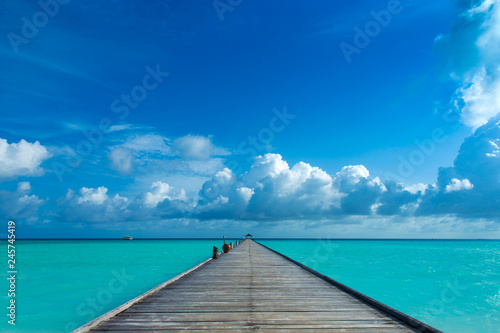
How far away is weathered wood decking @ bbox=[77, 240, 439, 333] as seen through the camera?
4.57 metres

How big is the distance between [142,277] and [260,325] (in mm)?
17145

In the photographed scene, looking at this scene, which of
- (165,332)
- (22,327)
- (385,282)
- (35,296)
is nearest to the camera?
(165,332)

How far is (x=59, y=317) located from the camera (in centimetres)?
1048

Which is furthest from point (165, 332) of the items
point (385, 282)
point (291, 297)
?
point (385, 282)

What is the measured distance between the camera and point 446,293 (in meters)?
16.2

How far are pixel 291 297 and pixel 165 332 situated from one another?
10.3 ft

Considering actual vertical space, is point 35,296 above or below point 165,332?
below

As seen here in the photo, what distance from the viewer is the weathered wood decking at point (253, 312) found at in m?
4.57

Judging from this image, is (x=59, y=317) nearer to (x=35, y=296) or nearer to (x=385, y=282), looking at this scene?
(x=35, y=296)

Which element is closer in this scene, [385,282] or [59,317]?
[59,317]

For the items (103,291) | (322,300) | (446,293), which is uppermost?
(322,300)

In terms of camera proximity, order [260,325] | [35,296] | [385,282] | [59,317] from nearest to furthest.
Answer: [260,325]
[59,317]
[35,296]
[385,282]

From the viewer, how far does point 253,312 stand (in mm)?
5359

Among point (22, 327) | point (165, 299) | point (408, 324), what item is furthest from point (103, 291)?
point (408, 324)
